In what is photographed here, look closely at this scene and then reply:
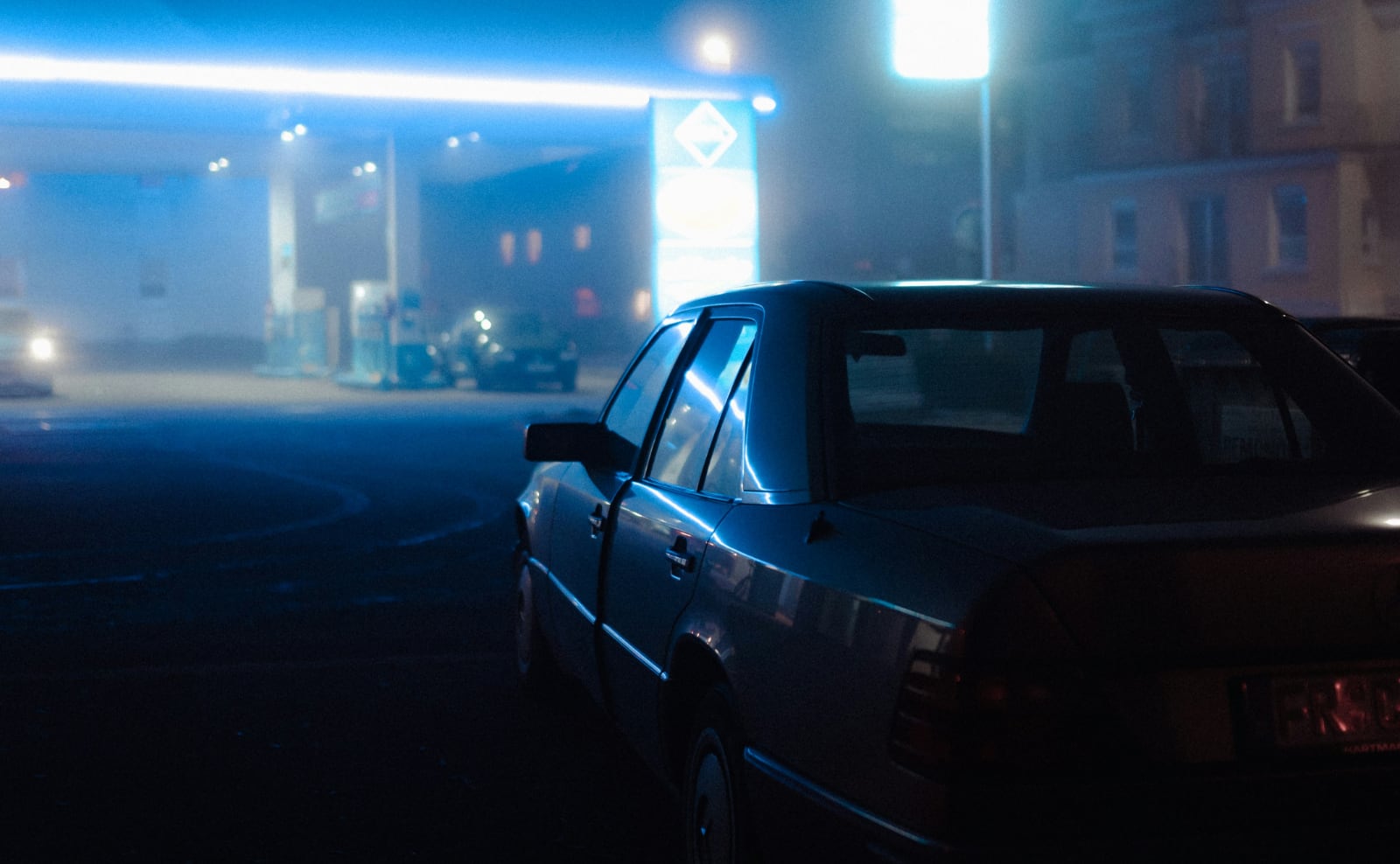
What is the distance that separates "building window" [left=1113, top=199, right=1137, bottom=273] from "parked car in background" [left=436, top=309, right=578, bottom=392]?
14427 mm

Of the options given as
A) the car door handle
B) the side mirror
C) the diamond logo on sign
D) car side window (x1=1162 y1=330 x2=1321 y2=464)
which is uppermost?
the diamond logo on sign

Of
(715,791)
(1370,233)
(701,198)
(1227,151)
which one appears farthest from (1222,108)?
(715,791)

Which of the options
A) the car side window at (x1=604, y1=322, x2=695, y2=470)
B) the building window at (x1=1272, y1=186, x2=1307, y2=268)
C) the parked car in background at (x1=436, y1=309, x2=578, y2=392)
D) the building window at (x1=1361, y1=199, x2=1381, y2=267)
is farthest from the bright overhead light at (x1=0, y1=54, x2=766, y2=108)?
the car side window at (x1=604, y1=322, x2=695, y2=470)

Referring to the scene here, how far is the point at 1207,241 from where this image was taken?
132 ft

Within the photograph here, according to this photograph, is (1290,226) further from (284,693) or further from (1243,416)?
(1243,416)

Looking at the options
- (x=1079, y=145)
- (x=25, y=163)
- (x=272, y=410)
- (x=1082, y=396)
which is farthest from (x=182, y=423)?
(x=25, y=163)

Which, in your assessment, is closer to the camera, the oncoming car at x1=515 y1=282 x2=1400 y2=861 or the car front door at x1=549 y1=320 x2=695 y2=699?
the oncoming car at x1=515 y1=282 x2=1400 y2=861

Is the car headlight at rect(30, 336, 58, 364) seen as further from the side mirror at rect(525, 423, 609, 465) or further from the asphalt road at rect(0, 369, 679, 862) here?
the side mirror at rect(525, 423, 609, 465)

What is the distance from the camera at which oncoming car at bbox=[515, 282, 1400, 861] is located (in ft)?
9.13

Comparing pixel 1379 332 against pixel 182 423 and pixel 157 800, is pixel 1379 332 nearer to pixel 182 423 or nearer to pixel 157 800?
pixel 157 800

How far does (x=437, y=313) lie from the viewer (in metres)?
43.2

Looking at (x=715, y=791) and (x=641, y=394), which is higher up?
(x=641, y=394)

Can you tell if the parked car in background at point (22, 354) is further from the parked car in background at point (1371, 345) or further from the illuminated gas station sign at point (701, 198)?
the parked car in background at point (1371, 345)

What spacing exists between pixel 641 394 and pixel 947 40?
2510 centimetres
